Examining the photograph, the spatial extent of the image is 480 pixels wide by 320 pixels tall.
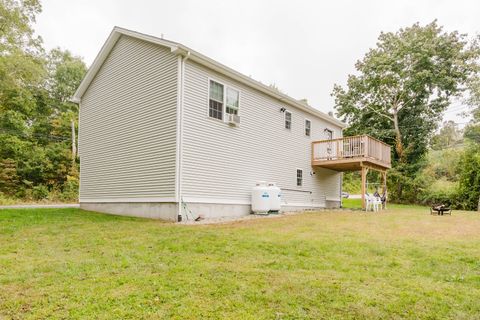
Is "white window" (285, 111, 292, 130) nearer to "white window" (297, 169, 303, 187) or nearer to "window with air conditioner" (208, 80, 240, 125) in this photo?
"white window" (297, 169, 303, 187)

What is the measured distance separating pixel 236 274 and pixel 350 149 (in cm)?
1232

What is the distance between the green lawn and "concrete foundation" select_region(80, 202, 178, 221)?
2342 millimetres

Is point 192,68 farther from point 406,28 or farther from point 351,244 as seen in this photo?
point 406,28

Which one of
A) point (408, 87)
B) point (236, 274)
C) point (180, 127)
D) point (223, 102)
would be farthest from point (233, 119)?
point (408, 87)

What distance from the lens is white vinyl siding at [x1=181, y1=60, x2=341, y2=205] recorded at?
34.2 feet

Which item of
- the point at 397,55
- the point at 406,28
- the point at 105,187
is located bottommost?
the point at 105,187

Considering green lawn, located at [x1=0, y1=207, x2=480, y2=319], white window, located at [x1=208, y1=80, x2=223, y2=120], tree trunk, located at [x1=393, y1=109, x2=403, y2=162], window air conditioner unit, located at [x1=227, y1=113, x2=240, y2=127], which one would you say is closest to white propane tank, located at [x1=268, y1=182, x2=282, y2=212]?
window air conditioner unit, located at [x1=227, y1=113, x2=240, y2=127]

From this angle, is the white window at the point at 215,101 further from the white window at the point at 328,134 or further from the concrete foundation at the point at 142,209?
the white window at the point at 328,134

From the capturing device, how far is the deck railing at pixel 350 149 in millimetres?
14883

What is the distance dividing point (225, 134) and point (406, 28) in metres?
19.9

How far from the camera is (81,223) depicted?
891 cm

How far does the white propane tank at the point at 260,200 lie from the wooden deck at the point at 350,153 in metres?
5.13

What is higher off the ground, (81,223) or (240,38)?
(240,38)

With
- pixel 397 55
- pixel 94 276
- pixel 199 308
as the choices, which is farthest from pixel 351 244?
pixel 397 55
